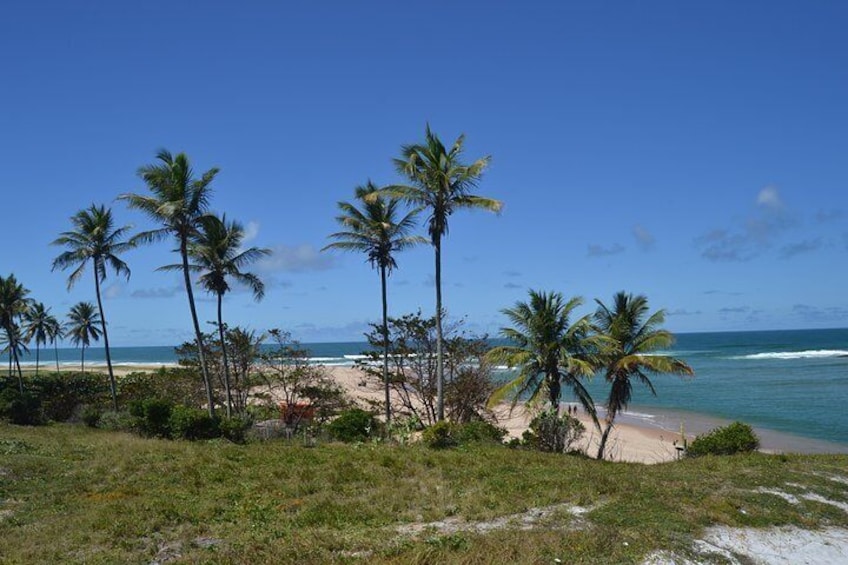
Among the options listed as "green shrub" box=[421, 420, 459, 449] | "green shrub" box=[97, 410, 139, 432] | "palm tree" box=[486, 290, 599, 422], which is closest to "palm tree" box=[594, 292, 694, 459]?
"palm tree" box=[486, 290, 599, 422]

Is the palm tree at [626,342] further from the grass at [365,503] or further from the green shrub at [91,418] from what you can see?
the green shrub at [91,418]

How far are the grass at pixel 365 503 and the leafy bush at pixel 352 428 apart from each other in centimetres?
361

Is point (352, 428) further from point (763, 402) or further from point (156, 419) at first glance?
point (763, 402)

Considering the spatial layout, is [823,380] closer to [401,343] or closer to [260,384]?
[401,343]

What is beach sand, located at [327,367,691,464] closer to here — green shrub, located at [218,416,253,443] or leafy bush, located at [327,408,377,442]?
leafy bush, located at [327,408,377,442]

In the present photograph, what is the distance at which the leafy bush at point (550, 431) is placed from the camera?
19703 mm

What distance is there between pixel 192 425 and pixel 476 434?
9784 mm

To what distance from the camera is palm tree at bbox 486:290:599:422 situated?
19734 millimetres

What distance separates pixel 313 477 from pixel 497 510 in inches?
186

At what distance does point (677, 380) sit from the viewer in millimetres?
63281

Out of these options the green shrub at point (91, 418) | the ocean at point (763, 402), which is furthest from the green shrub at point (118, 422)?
the ocean at point (763, 402)

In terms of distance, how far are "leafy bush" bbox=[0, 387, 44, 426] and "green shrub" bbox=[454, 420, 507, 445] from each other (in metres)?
20.2

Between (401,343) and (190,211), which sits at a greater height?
(190,211)

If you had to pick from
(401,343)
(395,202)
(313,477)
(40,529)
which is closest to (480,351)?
(401,343)
